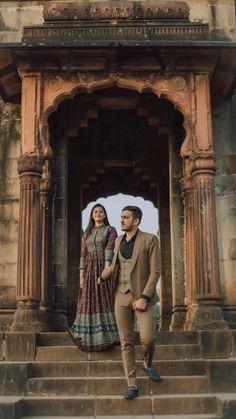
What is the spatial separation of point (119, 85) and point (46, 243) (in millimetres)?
3098

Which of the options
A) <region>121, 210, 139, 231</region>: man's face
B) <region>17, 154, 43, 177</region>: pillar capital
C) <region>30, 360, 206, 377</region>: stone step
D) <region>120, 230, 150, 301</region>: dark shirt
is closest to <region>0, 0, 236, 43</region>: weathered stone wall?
<region>17, 154, 43, 177</region>: pillar capital

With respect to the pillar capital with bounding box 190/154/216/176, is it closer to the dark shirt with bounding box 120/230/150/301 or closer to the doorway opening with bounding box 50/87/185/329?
the doorway opening with bounding box 50/87/185/329

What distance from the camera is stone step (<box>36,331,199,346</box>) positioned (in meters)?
8.53

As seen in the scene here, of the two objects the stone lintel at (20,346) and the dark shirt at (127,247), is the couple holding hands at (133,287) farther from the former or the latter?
the stone lintel at (20,346)

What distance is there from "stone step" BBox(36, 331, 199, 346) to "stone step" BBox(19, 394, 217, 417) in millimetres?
1517

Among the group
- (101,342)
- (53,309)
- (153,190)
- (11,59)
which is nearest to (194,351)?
(101,342)

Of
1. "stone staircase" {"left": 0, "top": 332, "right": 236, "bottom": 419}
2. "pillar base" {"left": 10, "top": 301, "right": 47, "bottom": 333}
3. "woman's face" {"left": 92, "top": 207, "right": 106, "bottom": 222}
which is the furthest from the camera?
"pillar base" {"left": 10, "top": 301, "right": 47, "bottom": 333}

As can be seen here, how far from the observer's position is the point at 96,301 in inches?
329

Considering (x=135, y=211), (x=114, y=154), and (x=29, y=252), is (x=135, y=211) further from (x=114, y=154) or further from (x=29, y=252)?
(x=114, y=154)

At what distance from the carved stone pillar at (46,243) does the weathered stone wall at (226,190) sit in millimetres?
3075

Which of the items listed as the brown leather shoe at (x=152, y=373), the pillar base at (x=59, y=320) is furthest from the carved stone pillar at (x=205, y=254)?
the pillar base at (x=59, y=320)

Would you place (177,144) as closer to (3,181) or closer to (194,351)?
(3,181)

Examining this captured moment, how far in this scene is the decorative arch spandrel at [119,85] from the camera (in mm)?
9672

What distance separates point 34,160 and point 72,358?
10.3ft
